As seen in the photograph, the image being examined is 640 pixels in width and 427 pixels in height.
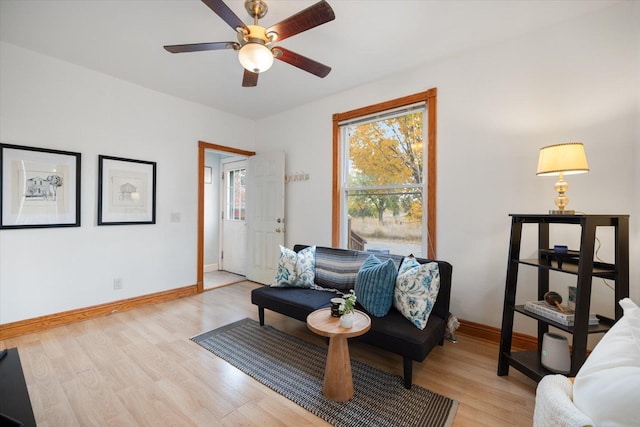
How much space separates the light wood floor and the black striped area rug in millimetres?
79

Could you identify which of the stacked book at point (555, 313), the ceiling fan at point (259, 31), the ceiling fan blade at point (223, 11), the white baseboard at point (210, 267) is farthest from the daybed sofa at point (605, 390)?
the white baseboard at point (210, 267)

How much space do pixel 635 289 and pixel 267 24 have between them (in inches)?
137

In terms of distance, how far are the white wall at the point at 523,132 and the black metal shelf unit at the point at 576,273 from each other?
1.34ft

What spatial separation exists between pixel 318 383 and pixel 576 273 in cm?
178

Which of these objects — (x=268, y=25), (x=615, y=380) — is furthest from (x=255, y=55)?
(x=615, y=380)

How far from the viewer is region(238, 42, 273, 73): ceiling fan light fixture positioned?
180cm

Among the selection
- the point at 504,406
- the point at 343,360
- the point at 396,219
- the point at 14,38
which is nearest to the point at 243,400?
the point at 343,360

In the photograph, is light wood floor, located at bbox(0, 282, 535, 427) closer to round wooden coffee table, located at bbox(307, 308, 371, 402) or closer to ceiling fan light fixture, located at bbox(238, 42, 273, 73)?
round wooden coffee table, located at bbox(307, 308, 371, 402)

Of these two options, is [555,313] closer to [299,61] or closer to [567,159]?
[567,159]

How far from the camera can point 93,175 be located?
10.1 ft

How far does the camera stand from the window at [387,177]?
296cm

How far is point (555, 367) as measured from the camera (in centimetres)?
181

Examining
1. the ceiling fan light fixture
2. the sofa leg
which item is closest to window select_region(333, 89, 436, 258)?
the sofa leg

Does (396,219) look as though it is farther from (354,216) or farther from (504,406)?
(504,406)
